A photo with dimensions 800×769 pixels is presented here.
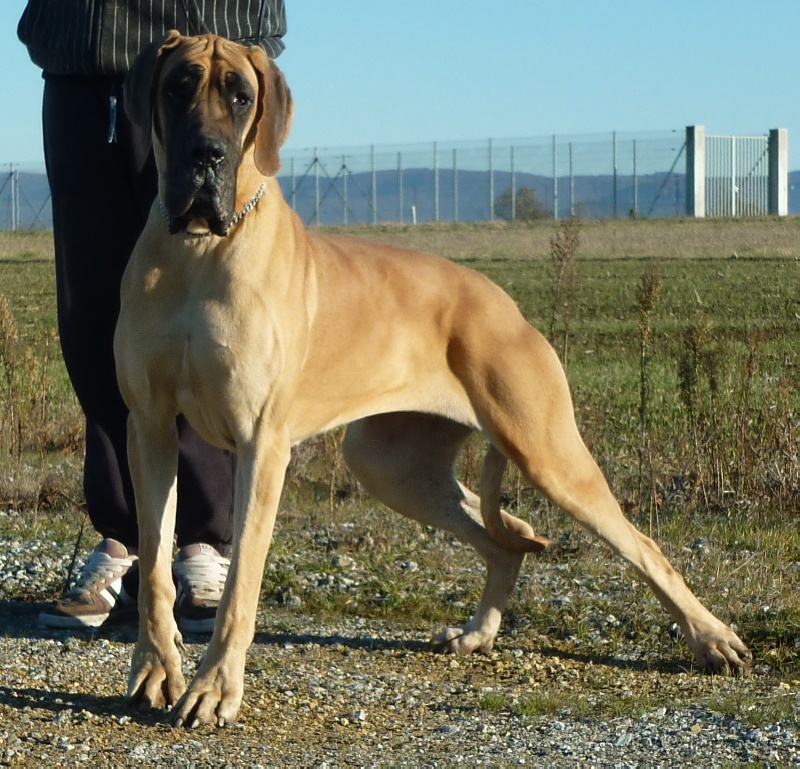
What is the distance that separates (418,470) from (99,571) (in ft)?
3.96

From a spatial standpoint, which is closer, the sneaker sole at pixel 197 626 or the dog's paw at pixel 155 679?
the dog's paw at pixel 155 679

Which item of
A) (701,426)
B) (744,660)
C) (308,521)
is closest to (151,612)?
(744,660)

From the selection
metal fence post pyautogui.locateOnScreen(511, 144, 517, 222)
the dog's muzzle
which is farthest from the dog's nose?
metal fence post pyautogui.locateOnScreen(511, 144, 517, 222)

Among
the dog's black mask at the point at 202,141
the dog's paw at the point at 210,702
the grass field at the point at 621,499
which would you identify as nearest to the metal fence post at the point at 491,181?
the grass field at the point at 621,499

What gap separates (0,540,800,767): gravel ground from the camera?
11.5ft

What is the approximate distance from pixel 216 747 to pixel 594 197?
183 ft

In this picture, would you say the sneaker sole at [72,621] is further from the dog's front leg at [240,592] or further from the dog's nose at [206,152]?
the dog's nose at [206,152]

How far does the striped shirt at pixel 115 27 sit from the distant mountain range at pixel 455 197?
3759 centimetres

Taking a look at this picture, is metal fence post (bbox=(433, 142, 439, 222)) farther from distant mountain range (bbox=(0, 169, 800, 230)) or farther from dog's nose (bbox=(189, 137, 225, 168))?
dog's nose (bbox=(189, 137, 225, 168))

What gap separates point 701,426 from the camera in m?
6.58

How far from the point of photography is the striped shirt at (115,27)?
4.55 m

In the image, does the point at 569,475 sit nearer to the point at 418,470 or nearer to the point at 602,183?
the point at 418,470

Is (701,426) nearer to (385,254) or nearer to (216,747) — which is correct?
(385,254)

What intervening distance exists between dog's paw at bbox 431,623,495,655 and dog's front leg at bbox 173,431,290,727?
1001mm
